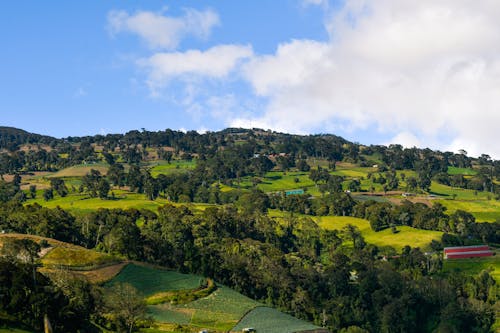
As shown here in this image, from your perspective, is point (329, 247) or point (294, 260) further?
point (329, 247)

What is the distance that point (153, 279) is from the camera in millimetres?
99500

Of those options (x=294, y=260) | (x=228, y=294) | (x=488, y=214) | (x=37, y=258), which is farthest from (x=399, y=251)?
(x=37, y=258)

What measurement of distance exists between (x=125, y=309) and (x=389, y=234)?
113 m

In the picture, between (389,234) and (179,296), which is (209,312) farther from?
(389,234)

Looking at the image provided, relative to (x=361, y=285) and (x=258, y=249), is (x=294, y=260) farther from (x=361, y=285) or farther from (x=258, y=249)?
(x=361, y=285)

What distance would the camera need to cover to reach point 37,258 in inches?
3816

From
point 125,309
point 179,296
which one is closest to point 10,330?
point 125,309

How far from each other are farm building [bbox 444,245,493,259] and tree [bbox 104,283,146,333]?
9830 centimetres

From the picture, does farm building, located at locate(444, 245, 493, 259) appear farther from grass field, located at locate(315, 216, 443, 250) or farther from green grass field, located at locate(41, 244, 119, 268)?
green grass field, located at locate(41, 244, 119, 268)

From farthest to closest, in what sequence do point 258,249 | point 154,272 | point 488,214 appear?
point 488,214 < point 258,249 < point 154,272

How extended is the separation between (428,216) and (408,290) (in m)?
59.3

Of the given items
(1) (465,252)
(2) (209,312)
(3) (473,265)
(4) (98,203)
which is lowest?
(2) (209,312)

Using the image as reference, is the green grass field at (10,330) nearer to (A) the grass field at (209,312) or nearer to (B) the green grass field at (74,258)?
(A) the grass field at (209,312)

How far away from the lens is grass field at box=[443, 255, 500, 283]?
142 metres
